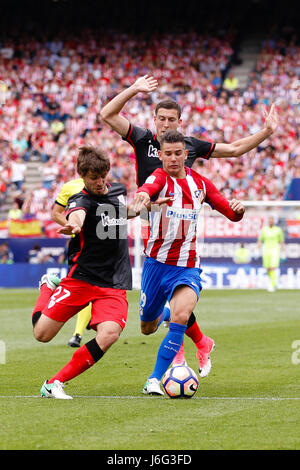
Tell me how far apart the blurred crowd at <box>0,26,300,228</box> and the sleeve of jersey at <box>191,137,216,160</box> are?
16.4m

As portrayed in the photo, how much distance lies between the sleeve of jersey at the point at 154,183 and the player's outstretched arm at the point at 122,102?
811mm

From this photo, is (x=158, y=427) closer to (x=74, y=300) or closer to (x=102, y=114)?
(x=74, y=300)

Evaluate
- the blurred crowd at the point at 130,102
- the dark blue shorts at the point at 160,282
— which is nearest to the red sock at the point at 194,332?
the dark blue shorts at the point at 160,282

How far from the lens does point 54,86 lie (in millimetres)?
32188

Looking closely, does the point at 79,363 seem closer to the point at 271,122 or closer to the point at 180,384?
the point at 180,384

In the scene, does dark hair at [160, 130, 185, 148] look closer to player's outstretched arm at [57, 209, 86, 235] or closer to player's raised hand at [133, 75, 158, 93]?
player's raised hand at [133, 75, 158, 93]

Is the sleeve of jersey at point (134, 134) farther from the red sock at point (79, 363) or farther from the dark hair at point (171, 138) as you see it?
the red sock at point (79, 363)

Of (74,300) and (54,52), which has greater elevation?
(54,52)

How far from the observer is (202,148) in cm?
855

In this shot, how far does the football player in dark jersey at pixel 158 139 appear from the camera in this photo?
807cm

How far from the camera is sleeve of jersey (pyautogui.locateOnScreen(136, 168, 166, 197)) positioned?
7207 millimetres

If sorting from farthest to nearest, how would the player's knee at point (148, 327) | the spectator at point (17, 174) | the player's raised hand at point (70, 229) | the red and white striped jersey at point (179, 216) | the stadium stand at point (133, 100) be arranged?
1. the spectator at point (17, 174)
2. the stadium stand at point (133, 100)
3. the player's knee at point (148, 327)
4. the red and white striped jersey at point (179, 216)
5. the player's raised hand at point (70, 229)

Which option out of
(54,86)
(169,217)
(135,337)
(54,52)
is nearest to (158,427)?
(169,217)
